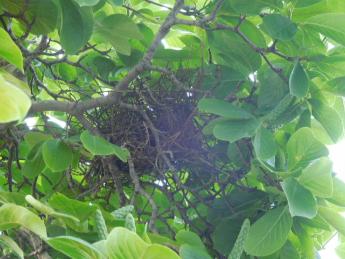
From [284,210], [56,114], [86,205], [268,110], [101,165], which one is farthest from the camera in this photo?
[56,114]

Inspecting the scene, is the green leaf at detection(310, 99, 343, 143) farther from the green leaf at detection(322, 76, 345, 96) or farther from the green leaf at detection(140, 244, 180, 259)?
the green leaf at detection(140, 244, 180, 259)

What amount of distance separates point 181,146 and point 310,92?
0.92 feet

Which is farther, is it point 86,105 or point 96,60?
point 96,60

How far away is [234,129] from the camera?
104 centimetres

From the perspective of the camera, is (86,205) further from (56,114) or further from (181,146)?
(56,114)

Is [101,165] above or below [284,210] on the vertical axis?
below

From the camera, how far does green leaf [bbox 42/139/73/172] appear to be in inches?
43.1

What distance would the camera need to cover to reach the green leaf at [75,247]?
1.94 feet

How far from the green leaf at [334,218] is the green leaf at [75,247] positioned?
1.79 feet

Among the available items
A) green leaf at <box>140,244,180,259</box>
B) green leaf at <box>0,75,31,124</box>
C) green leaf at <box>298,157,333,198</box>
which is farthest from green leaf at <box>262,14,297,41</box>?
green leaf at <box>0,75,31,124</box>

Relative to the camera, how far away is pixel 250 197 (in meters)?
1.18

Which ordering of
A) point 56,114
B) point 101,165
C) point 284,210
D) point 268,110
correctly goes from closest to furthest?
point 284,210 → point 268,110 → point 101,165 → point 56,114

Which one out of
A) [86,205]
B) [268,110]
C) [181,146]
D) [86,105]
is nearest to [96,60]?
[86,105]

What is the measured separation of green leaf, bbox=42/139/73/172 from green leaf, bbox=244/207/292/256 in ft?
1.25
